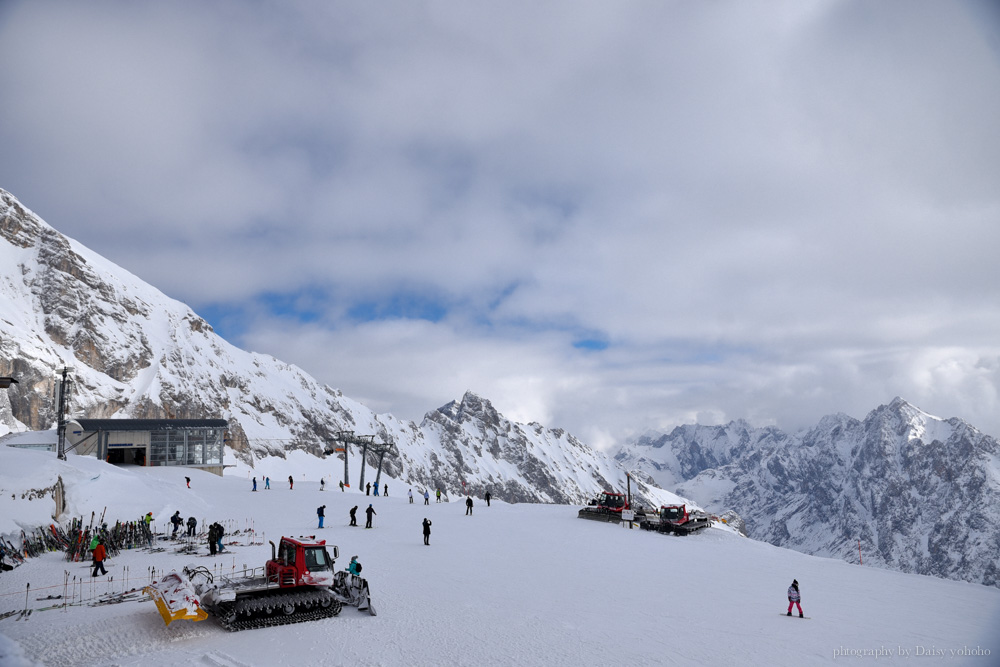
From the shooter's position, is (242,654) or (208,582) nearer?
(242,654)

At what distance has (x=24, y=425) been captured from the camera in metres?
104

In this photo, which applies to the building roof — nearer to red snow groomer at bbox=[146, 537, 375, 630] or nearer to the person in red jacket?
the person in red jacket

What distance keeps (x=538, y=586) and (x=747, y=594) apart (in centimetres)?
805

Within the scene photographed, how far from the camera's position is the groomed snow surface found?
13.9 metres

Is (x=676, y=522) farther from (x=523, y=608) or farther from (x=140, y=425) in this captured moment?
(x=140, y=425)

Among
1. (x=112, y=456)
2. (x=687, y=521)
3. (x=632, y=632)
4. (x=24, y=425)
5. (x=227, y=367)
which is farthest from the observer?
(x=227, y=367)

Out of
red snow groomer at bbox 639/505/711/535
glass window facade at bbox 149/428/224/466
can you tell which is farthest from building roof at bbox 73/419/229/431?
red snow groomer at bbox 639/505/711/535

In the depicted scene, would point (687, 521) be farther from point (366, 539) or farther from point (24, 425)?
point (24, 425)

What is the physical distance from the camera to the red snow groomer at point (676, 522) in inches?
1575

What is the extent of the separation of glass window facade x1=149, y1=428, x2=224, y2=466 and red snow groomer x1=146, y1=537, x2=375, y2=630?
6208cm

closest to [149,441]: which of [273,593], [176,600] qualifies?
[273,593]

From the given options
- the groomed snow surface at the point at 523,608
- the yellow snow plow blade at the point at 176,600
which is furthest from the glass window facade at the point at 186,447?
the yellow snow plow blade at the point at 176,600

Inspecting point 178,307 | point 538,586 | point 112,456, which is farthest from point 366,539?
point 178,307

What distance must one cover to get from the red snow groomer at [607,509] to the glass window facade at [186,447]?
5269cm
